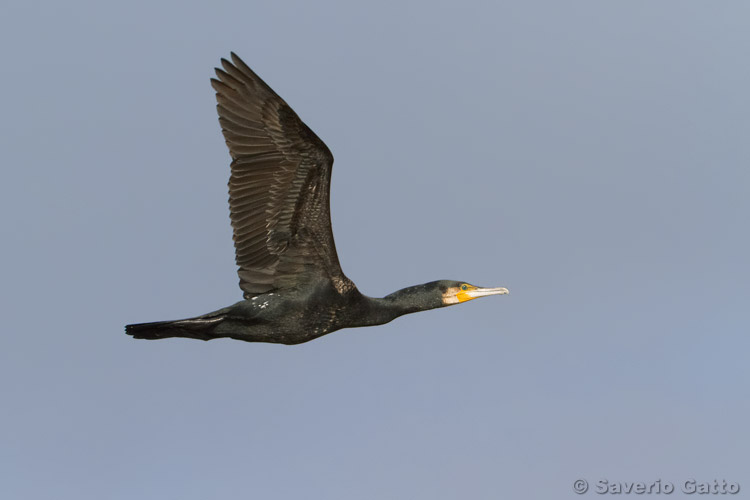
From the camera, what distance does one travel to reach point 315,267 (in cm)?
1794

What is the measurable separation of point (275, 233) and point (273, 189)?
558 mm

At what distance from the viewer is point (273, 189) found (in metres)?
17.5

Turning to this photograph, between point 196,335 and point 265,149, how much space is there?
7.52ft

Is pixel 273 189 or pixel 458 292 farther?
pixel 458 292

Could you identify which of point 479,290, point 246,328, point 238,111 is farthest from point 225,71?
point 479,290

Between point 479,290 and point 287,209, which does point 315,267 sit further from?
point 479,290

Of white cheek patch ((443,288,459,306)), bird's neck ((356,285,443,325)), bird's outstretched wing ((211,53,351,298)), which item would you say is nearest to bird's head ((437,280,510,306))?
white cheek patch ((443,288,459,306))

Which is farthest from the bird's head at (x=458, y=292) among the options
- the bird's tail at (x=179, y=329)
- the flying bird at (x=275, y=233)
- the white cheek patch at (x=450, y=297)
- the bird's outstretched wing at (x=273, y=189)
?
the bird's tail at (x=179, y=329)

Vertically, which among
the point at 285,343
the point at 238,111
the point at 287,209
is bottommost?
the point at 285,343

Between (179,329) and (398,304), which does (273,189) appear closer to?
(179,329)

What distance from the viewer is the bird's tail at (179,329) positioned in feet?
57.3

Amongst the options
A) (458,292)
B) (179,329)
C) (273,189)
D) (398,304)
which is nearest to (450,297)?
(458,292)

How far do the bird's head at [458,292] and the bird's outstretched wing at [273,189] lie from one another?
1.33 metres

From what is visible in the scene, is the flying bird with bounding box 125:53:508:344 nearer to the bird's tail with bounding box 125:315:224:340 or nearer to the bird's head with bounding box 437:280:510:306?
the bird's tail with bounding box 125:315:224:340
